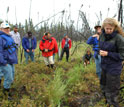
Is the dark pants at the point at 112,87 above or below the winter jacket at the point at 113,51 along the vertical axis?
below

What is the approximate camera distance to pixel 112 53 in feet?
6.61

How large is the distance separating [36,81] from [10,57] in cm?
128

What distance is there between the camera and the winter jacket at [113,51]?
1951 mm

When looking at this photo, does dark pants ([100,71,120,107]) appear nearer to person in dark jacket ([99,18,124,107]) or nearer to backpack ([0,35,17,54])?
person in dark jacket ([99,18,124,107])

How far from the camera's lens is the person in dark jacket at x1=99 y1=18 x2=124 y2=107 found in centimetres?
197

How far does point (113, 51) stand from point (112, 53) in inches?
2.8

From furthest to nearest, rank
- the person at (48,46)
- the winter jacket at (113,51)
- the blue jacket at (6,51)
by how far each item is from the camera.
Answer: the person at (48,46) < the blue jacket at (6,51) < the winter jacket at (113,51)

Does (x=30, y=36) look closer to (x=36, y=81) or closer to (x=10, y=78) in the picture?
(x=36, y=81)

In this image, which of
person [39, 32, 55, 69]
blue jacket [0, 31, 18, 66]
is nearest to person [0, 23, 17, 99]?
blue jacket [0, 31, 18, 66]

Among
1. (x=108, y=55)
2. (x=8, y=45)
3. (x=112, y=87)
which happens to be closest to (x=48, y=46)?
(x=8, y=45)

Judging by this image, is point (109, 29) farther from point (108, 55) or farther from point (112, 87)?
point (112, 87)

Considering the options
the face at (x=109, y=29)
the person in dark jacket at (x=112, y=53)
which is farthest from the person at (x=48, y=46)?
the face at (x=109, y=29)

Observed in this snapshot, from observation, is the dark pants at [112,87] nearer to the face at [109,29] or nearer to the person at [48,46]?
the face at [109,29]

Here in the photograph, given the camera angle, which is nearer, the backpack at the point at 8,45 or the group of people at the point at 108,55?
the group of people at the point at 108,55
